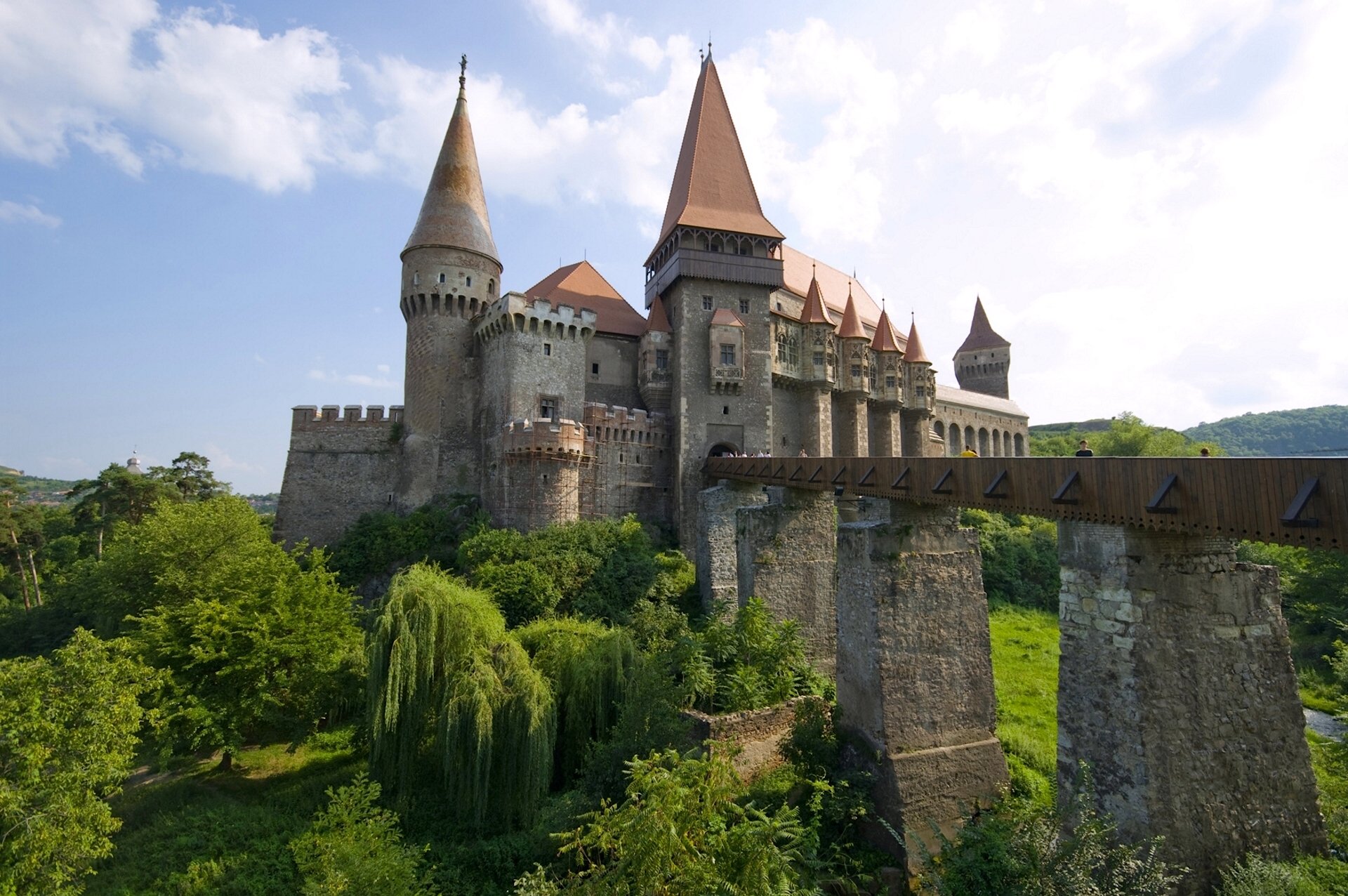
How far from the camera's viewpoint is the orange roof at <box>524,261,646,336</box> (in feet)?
87.9

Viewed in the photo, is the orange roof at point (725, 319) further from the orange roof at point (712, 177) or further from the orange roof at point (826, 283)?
the orange roof at point (826, 283)

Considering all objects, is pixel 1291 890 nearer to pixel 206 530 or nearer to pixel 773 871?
pixel 773 871

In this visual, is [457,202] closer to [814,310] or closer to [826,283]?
[814,310]

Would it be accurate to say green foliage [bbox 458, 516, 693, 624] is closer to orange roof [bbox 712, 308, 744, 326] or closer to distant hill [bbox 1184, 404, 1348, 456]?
orange roof [bbox 712, 308, 744, 326]

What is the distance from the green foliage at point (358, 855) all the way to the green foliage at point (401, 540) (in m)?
12.0

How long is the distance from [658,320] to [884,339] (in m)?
14.5

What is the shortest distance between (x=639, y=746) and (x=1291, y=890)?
788 cm

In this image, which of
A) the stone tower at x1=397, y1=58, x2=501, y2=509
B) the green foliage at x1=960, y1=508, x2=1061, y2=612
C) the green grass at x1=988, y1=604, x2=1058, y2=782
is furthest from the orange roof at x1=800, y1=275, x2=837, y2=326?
the green grass at x1=988, y1=604, x2=1058, y2=782

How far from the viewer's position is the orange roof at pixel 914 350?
117 feet

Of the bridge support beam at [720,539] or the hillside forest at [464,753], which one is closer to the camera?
the hillside forest at [464,753]

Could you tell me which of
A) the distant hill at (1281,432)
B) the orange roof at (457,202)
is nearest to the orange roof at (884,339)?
the orange roof at (457,202)

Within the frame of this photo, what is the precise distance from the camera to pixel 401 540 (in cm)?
2181

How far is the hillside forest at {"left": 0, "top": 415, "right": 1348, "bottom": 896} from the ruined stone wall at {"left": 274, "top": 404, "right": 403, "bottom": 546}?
14.6 ft

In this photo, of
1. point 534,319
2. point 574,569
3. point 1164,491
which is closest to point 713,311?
point 534,319
